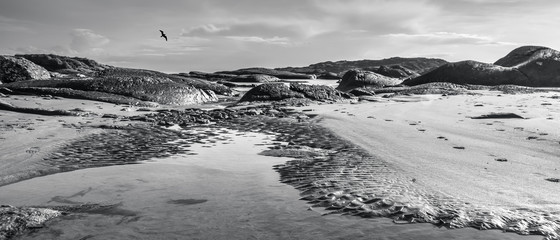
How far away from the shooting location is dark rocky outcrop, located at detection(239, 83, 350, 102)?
35.1 ft

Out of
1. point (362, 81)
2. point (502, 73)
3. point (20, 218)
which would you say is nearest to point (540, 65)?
point (502, 73)

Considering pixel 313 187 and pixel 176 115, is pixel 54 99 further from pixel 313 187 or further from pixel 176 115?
pixel 313 187

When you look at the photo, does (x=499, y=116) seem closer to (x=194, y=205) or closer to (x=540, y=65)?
(x=194, y=205)

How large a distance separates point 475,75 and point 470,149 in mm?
14687

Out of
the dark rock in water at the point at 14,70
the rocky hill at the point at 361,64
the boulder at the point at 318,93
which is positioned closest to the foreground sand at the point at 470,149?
the boulder at the point at 318,93

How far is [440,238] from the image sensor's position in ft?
7.05

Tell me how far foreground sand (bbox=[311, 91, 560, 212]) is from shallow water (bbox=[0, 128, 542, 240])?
2.51ft

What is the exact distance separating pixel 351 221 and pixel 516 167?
194 centimetres

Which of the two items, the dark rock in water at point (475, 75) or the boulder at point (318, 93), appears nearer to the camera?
the boulder at point (318, 93)

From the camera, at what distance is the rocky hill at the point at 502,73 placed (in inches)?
692

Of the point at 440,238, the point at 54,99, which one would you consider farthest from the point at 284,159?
the point at 54,99

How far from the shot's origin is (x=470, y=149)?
4.42 meters

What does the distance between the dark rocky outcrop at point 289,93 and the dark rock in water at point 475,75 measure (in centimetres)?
844

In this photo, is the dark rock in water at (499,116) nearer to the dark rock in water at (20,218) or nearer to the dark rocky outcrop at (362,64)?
the dark rock in water at (20,218)
